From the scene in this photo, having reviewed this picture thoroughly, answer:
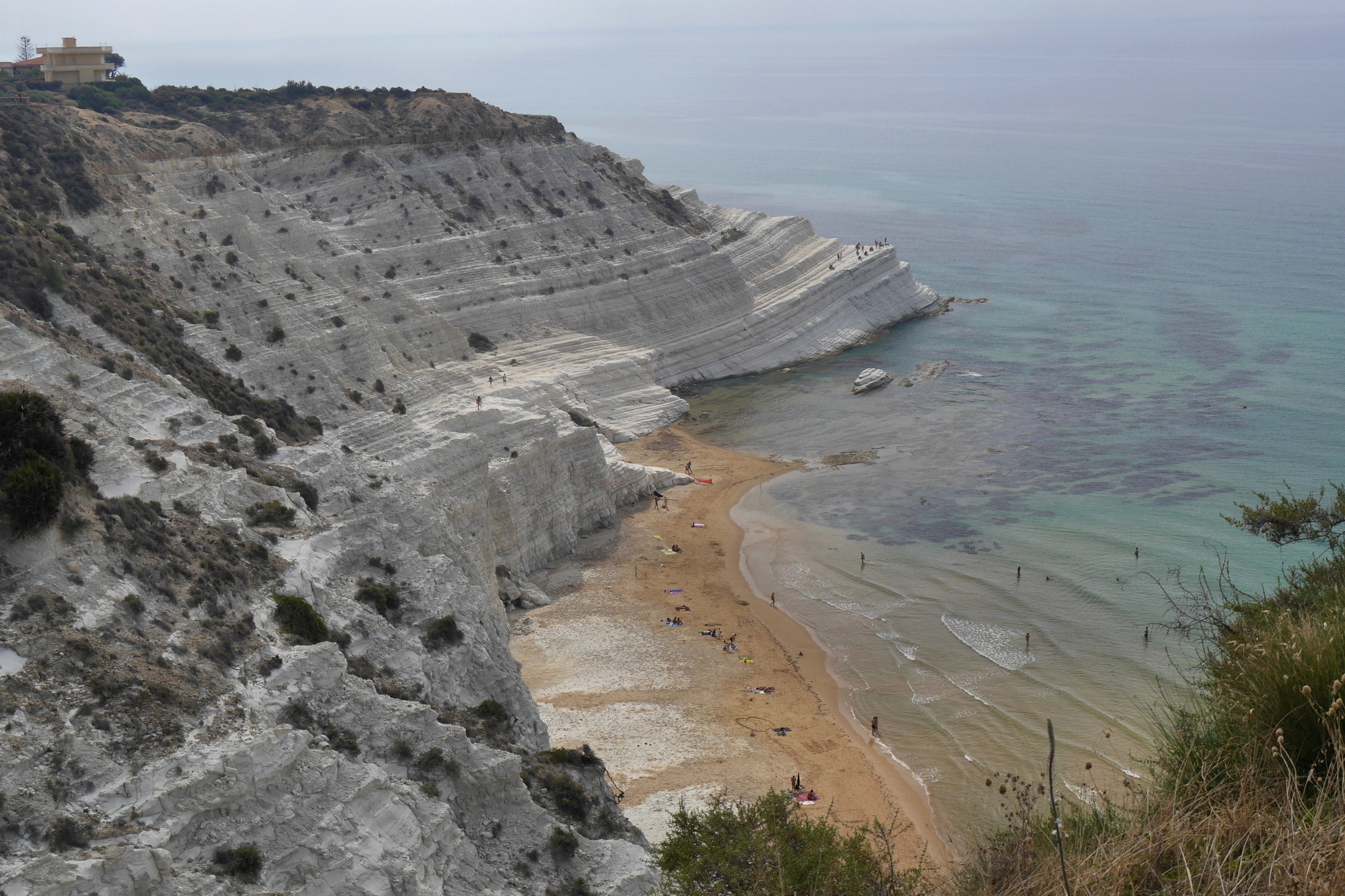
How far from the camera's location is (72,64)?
249ft

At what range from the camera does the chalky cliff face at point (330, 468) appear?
1521cm

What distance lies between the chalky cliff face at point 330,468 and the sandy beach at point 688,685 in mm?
3254

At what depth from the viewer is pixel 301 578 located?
22203 mm

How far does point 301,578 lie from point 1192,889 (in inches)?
734

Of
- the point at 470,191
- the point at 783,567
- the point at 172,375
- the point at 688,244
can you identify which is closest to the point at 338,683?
the point at 172,375

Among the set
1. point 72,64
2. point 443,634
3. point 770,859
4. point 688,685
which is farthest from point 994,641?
point 72,64

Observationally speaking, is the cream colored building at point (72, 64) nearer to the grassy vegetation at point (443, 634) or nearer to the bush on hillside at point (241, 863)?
the grassy vegetation at point (443, 634)

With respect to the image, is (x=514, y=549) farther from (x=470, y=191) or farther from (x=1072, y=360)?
(x=1072, y=360)

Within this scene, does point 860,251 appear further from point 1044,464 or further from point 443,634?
point 443,634

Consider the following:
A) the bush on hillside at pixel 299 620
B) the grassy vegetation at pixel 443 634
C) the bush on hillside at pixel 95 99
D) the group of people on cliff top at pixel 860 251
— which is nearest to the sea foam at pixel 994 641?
the grassy vegetation at pixel 443 634

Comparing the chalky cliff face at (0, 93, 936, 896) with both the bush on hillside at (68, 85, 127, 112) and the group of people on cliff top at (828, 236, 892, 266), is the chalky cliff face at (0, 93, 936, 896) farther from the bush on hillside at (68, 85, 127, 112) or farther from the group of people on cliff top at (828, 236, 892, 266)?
the group of people on cliff top at (828, 236, 892, 266)

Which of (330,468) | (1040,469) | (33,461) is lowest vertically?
(1040,469)

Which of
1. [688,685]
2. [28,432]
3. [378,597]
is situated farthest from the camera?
[688,685]

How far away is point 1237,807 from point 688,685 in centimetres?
2838
